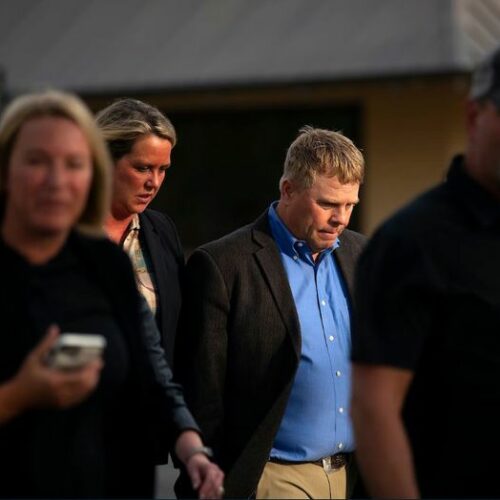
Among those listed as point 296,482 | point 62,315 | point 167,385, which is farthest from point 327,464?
point 62,315

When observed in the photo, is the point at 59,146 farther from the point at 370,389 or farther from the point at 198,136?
the point at 198,136

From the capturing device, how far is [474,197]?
2926mm

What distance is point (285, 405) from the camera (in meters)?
4.46

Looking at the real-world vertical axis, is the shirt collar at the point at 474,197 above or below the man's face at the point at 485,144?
below

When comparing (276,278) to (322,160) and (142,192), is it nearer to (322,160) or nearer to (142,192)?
(322,160)

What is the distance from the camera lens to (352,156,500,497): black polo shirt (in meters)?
2.84

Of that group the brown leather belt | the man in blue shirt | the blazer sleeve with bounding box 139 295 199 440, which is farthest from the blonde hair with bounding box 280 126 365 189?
the blazer sleeve with bounding box 139 295 199 440

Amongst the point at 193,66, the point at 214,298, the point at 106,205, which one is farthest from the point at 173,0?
the point at 106,205

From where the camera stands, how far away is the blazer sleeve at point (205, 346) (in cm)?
446

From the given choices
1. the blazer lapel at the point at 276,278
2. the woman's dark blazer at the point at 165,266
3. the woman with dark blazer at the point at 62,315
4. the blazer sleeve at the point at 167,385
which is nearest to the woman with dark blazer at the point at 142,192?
the woman's dark blazer at the point at 165,266

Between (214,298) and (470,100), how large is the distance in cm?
176

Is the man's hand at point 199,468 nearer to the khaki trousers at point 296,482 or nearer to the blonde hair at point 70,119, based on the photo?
the blonde hair at point 70,119

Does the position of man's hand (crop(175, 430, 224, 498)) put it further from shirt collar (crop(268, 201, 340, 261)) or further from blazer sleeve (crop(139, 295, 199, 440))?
shirt collar (crop(268, 201, 340, 261))

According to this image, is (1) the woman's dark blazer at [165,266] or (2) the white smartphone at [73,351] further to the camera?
(1) the woman's dark blazer at [165,266]
